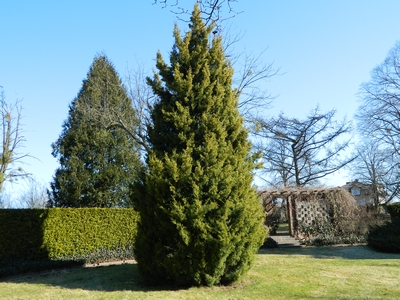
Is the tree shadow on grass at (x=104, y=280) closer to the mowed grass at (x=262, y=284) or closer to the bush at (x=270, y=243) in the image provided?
the mowed grass at (x=262, y=284)

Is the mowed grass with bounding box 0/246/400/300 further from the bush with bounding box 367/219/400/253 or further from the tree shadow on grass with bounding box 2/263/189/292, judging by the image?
the bush with bounding box 367/219/400/253

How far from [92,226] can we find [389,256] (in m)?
10.4

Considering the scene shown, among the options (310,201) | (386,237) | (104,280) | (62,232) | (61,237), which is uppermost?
(310,201)

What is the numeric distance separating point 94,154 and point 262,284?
456 inches

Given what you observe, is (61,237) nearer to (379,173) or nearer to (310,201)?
(310,201)

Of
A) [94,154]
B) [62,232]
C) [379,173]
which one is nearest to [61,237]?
[62,232]

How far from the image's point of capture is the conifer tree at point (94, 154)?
16.1m

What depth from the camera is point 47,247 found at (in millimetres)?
11312

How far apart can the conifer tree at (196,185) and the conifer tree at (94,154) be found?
29.4 ft

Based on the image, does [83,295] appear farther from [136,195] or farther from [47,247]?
[47,247]

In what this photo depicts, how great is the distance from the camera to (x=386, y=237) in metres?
13.0

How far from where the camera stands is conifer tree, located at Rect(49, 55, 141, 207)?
1612 centimetres

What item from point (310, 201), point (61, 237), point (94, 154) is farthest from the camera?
point (94, 154)

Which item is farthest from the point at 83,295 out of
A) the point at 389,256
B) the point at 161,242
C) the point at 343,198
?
the point at 343,198
